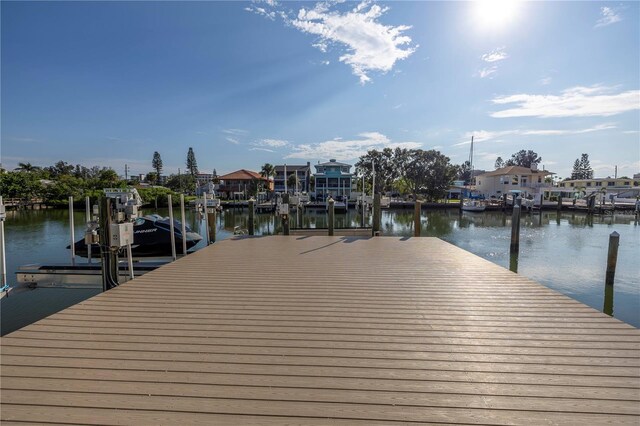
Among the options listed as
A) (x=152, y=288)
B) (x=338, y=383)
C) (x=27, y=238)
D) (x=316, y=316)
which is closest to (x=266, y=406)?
(x=338, y=383)

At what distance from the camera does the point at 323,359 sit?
2490mm

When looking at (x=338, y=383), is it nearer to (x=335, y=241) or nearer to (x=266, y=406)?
(x=266, y=406)

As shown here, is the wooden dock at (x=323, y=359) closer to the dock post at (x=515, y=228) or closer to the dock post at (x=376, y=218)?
the dock post at (x=376, y=218)

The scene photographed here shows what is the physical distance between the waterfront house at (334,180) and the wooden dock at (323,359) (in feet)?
139

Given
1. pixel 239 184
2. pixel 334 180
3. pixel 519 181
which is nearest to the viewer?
pixel 519 181

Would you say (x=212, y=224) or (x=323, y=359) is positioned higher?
(x=212, y=224)

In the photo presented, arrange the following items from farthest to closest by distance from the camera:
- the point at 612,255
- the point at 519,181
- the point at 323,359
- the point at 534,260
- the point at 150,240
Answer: the point at 519,181 → the point at 534,260 → the point at 150,240 → the point at 612,255 → the point at 323,359

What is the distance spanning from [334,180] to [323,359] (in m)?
44.6

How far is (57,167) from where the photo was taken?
7662 centimetres

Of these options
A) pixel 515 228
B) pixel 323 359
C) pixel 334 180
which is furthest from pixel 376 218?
pixel 334 180

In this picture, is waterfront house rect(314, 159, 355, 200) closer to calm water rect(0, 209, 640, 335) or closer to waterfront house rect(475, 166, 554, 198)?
waterfront house rect(475, 166, 554, 198)

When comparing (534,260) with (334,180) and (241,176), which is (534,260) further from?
(241,176)

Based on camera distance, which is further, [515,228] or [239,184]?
[239,184]

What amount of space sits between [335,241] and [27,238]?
18.0 metres
